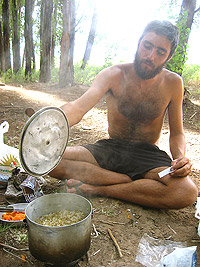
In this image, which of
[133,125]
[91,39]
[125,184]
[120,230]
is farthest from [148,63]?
[91,39]

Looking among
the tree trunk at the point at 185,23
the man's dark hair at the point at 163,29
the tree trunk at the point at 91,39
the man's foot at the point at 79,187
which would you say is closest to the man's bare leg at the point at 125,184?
the man's foot at the point at 79,187

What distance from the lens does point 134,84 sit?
9.01ft

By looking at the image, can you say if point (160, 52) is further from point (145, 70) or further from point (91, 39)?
point (91, 39)

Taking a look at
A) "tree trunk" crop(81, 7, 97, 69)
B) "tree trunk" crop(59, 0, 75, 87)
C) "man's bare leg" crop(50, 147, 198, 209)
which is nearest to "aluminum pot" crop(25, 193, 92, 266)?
"man's bare leg" crop(50, 147, 198, 209)

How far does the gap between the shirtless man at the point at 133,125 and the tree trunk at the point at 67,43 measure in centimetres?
542

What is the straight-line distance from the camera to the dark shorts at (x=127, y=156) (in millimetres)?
2613

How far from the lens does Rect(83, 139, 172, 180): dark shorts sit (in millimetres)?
2613

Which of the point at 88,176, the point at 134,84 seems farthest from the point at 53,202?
the point at 134,84

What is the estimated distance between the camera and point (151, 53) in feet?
8.48

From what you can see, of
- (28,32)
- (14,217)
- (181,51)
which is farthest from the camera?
(28,32)

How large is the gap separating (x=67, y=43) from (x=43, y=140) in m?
6.77

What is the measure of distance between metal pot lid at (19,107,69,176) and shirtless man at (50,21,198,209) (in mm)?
774

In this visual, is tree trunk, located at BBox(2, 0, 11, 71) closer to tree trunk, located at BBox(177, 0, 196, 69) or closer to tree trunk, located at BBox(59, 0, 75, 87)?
tree trunk, located at BBox(59, 0, 75, 87)

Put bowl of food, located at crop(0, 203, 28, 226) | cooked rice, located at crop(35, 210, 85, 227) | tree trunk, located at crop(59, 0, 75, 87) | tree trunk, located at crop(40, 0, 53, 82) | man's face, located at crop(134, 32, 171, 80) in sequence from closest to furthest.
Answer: cooked rice, located at crop(35, 210, 85, 227), bowl of food, located at crop(0, 203, 28, 226), man's face, located at crop(134, 32, 171, 80), tree trunk, located at crop(59, 0, 75, 87), tree trunk, located at crop(40, 0, 53, 82)
